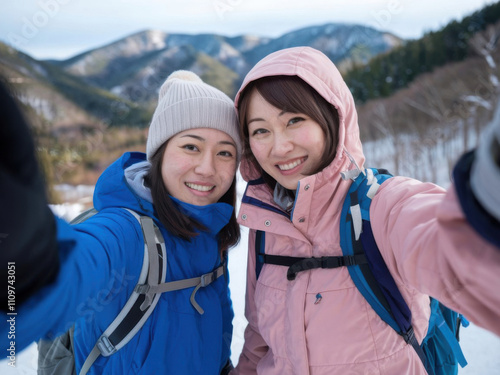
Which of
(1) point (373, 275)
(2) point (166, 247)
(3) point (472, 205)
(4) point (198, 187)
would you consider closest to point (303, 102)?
(4) point (198, 187)

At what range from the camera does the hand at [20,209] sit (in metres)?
0.55

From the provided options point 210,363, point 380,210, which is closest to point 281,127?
point 380,210

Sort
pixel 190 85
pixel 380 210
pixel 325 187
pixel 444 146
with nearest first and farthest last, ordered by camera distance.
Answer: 1. pixel 380 210
2. pixel 325 187
3. pixel 190 85
4. pixel 444 146

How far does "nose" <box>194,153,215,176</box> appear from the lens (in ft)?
5.48

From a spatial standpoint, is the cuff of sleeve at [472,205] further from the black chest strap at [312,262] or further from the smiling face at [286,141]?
the smiling face at [286,141]

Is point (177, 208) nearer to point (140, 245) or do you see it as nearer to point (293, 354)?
point (140, 245)

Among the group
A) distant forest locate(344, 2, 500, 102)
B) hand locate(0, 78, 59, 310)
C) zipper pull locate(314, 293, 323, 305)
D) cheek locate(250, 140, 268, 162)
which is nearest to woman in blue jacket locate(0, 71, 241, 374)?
hand locate(0, 78, 59, 310)

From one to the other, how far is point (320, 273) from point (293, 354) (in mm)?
357

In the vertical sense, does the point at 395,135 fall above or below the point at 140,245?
below

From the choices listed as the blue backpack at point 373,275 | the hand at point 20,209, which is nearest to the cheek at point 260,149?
the blue backpack at point 373,275

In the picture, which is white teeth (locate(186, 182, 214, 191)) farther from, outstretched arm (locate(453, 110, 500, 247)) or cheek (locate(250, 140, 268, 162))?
outstretched arm (locate(453, 110, 500, 247))

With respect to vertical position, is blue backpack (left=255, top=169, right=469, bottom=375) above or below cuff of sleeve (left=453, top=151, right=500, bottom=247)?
below

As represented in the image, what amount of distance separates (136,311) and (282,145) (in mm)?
972

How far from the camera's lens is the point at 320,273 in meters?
1.33
